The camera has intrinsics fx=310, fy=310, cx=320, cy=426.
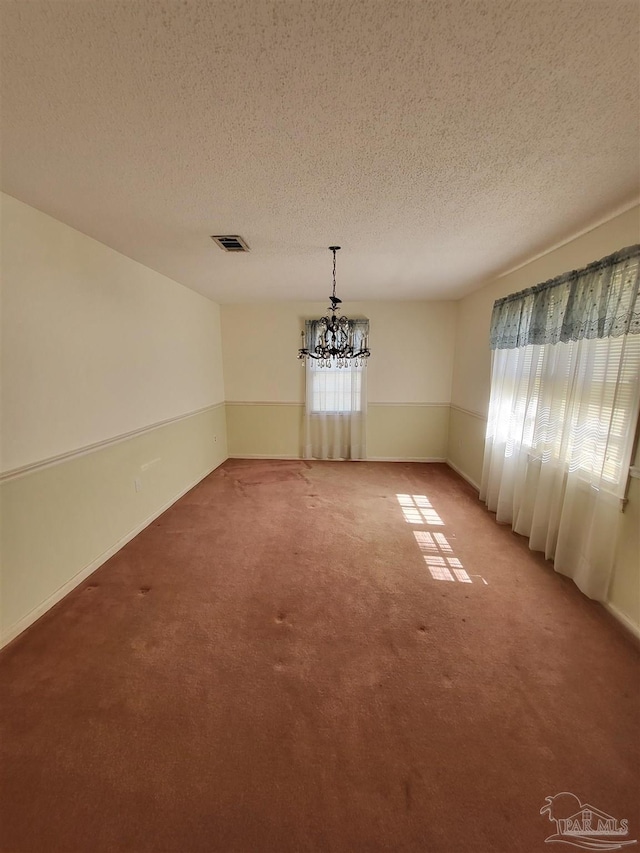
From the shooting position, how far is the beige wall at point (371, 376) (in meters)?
4.57

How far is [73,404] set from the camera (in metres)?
2.15

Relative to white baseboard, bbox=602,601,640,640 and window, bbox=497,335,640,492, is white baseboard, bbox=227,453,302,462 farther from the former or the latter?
white baseboard, bbox=602,601,640,640

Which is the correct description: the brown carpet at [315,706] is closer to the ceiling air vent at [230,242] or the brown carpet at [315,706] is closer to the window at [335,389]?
the ceiling air vent at [230,242]

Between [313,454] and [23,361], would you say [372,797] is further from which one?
[313,454]

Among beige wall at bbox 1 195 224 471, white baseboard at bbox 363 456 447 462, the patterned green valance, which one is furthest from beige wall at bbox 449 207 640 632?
beige wall at bbox 1 195 224 471

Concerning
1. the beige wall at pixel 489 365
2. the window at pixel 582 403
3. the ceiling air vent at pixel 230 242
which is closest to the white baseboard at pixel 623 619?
the beige wall at pixel 489 365

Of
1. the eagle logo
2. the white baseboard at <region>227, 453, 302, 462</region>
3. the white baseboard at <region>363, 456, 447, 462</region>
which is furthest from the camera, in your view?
the white baseboard at <region>227, 453, 302, 462</region>

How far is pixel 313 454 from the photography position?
4.95 metres

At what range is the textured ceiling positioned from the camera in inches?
32.8

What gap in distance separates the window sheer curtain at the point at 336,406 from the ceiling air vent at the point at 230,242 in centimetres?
212

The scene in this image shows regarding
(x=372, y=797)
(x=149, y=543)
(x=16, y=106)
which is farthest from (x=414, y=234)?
(x=149, y=543)

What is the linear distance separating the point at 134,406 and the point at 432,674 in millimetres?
2936

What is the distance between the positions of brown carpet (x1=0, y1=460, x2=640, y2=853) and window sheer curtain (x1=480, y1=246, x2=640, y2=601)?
1.21ft

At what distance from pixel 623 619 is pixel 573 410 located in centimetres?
130
